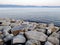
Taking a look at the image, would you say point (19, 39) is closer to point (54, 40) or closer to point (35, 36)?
point (35, 36)

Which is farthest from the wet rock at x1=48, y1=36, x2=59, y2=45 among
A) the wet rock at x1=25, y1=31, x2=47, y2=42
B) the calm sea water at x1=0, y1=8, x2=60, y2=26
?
the calm sea water at x1=0, y1=8, x2=60, y2=26

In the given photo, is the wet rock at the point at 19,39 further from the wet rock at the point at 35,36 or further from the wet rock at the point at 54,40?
the wet rock at the point at 54,40

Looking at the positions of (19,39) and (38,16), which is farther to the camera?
(38,16)

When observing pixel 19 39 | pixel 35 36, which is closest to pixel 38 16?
pixel 35 36

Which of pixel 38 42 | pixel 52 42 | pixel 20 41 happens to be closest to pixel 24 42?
pixel 20 41

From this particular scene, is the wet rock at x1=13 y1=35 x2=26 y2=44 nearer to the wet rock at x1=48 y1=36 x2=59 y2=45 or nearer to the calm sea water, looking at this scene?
the wet rock at x1=48 y1=36 x2=59 y2=45

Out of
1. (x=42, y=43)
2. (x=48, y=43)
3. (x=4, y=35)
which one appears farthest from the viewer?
(x=4, y=35)

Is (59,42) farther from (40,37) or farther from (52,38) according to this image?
(40,37)

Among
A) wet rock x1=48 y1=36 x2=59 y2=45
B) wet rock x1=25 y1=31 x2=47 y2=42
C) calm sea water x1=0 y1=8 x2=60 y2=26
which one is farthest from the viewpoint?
calm sea water x1=0 y1=8 x2=60 y2=26

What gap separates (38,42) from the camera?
12.6 feet

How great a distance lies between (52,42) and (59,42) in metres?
0.15

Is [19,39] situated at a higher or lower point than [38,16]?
higher

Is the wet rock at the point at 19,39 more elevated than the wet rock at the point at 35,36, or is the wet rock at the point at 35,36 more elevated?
the wet rock at the point at 35,36

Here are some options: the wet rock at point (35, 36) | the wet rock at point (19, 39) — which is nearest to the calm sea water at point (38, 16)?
the wet rock at point (35, 36)
